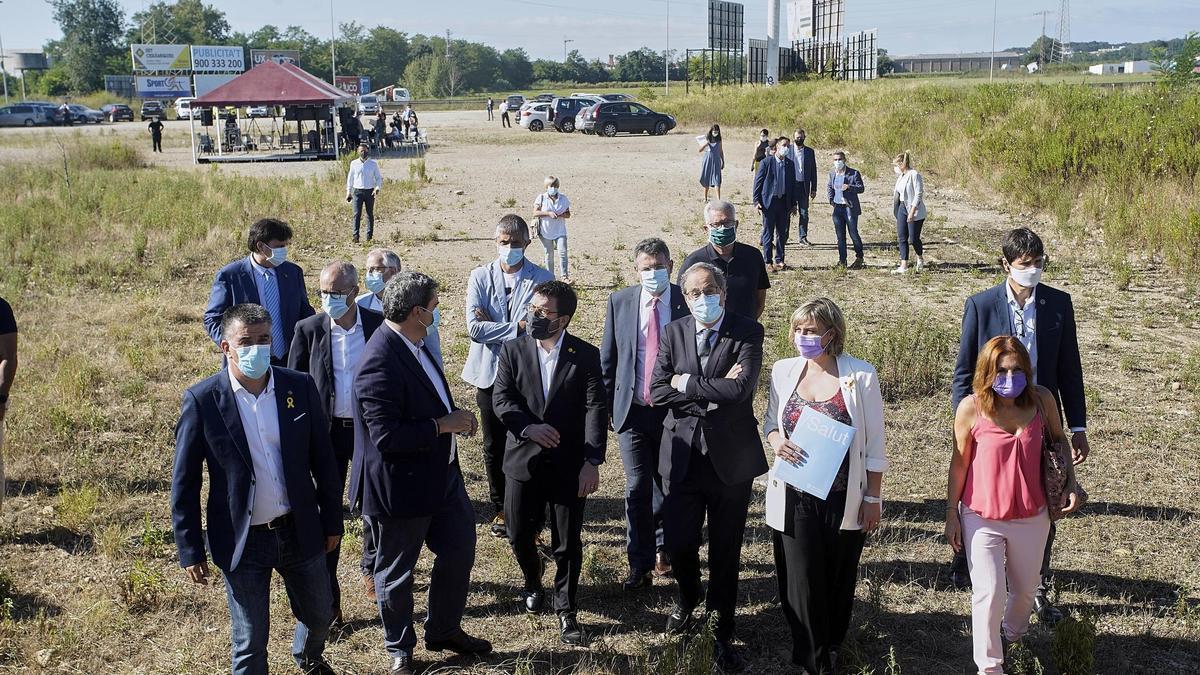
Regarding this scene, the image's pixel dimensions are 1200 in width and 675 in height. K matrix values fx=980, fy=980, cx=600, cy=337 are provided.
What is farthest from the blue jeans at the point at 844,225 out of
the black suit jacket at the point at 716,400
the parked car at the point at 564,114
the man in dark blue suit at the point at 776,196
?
the parked car at the point at 564,114

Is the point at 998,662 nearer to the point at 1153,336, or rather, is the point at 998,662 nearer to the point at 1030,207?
the point at 1153,336

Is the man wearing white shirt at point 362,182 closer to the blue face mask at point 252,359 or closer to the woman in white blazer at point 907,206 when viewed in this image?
the woman in white blazer at point 907,206

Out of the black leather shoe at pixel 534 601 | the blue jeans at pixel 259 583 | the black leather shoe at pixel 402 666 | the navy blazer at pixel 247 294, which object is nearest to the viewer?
the blue jeans at pixel 259 583

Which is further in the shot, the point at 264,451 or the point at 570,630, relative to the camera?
the point at 570,630

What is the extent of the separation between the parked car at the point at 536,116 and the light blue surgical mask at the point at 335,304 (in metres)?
39.1

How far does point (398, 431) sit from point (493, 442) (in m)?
1.93

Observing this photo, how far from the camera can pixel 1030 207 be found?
61.7 feet

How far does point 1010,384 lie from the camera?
416cm

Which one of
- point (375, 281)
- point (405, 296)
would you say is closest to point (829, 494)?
point (405, 296)

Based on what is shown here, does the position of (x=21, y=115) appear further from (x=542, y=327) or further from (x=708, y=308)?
(x=708, y=308)

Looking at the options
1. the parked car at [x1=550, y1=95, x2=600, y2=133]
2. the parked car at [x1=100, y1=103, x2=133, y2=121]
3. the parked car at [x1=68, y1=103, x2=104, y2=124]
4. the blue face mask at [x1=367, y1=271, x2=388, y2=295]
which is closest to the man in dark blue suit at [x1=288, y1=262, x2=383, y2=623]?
the blue face mask at [x1=367, y1=271, x2=388, y2=295]

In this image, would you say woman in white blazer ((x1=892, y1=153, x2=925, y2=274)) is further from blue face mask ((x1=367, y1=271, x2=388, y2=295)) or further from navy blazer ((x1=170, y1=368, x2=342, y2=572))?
navy blazer ((x1=170, y1=368, x2=342, y2=572))

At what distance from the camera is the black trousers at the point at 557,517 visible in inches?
193

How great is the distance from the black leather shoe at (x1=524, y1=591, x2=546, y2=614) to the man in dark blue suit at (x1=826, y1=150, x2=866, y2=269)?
9.59 metres
